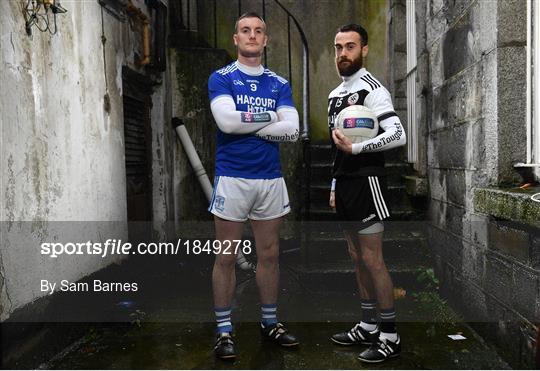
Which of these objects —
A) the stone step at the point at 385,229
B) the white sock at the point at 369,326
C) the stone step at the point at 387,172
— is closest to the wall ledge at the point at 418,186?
the stone step at the point at 385,229

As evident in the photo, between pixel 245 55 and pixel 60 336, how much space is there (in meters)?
2.42

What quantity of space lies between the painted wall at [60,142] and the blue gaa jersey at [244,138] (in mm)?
1190

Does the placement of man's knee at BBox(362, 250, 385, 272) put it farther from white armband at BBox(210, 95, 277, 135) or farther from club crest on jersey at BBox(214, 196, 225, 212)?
white armband at BBox(210, 95, 277, 135)

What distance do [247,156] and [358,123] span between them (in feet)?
2.60

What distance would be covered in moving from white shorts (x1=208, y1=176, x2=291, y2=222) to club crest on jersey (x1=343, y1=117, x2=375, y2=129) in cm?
66

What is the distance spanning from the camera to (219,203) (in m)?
3.65

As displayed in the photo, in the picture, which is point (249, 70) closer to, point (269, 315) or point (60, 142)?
point (60, 142)

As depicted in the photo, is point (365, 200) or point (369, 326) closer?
point (365, 200)

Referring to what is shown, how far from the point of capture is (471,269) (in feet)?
13.6

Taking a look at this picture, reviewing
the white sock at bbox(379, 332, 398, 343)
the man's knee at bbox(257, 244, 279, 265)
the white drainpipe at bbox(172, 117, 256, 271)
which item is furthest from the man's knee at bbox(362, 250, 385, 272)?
the white drainpipe at bbox(172, 117, 256, 271)

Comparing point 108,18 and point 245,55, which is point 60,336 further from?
point 108,18

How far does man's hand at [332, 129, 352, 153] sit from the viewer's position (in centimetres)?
347

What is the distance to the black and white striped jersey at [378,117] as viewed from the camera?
11.3 ft

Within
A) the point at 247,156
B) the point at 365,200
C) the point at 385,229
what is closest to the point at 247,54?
the point at 247,156
